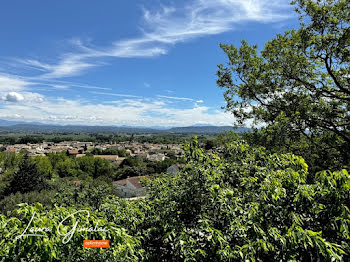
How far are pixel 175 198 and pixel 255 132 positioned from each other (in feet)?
19.5

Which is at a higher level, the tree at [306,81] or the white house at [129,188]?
the tree at [306,81]

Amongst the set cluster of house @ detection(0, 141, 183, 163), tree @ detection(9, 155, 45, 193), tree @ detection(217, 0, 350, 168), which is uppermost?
tree @ detection(217, 0, 350, 168)

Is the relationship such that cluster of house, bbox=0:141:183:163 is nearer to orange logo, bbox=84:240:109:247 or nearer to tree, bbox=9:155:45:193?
tree, bbox=9:155:45:193

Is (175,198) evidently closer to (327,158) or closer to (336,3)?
(327,158)

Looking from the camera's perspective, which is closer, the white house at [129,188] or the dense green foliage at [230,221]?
the dense green foliage at [230,221]

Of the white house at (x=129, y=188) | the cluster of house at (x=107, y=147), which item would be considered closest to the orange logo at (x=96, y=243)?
the white house at (x=129, y=188)

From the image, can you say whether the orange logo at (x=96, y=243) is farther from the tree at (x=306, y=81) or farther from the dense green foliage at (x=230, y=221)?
the tree at (x=306, y=81)

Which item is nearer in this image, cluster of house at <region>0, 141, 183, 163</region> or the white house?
the white house

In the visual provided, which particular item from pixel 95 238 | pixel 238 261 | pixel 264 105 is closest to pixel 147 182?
pixel 95 238

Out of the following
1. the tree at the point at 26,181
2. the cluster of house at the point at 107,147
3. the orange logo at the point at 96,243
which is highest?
the orange logo at the point at 96,243

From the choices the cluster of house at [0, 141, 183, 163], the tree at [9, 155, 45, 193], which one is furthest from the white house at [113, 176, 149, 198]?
the cluster of house at [0, 141, 183, 163]

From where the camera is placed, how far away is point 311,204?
314 cm

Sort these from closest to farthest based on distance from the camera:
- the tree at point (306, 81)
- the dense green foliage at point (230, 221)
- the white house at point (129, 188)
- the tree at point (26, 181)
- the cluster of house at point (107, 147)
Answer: the dense green foliage at point (230, 221)
the tree at point (306, 81)
the tree at point (26, 181)
the white house at point (129, 188)
the cluster of house at point (107, 147)

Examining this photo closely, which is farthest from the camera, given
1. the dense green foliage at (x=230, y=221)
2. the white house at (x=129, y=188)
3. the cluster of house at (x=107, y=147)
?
the cluster of house at (x=107, y=147)
